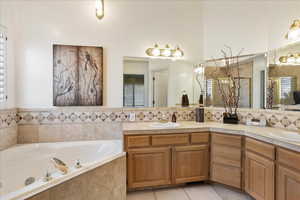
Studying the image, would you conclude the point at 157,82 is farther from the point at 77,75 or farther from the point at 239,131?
the point at 239,131

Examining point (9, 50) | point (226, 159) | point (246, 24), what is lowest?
point (226, 159)

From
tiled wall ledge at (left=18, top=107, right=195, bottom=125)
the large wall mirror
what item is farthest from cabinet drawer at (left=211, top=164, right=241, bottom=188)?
the large wall mirror

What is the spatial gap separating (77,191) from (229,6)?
341 centimetres

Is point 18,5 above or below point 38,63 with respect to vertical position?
above

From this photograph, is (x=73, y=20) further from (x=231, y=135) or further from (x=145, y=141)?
(x=231, y=135)

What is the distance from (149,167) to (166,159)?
253 millimetres

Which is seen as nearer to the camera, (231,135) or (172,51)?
(231,135)

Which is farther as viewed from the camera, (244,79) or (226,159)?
(244,79)

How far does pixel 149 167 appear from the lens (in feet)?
7.70

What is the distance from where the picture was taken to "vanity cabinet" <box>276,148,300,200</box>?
158 cm

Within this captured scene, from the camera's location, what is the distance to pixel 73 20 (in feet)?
8.82

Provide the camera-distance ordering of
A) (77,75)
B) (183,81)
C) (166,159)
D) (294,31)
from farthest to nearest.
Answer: (183,81), (77,75), (166,159), (294,31)

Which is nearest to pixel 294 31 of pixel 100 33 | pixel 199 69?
pixel 199 69

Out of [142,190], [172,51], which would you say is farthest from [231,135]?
[172,51]
